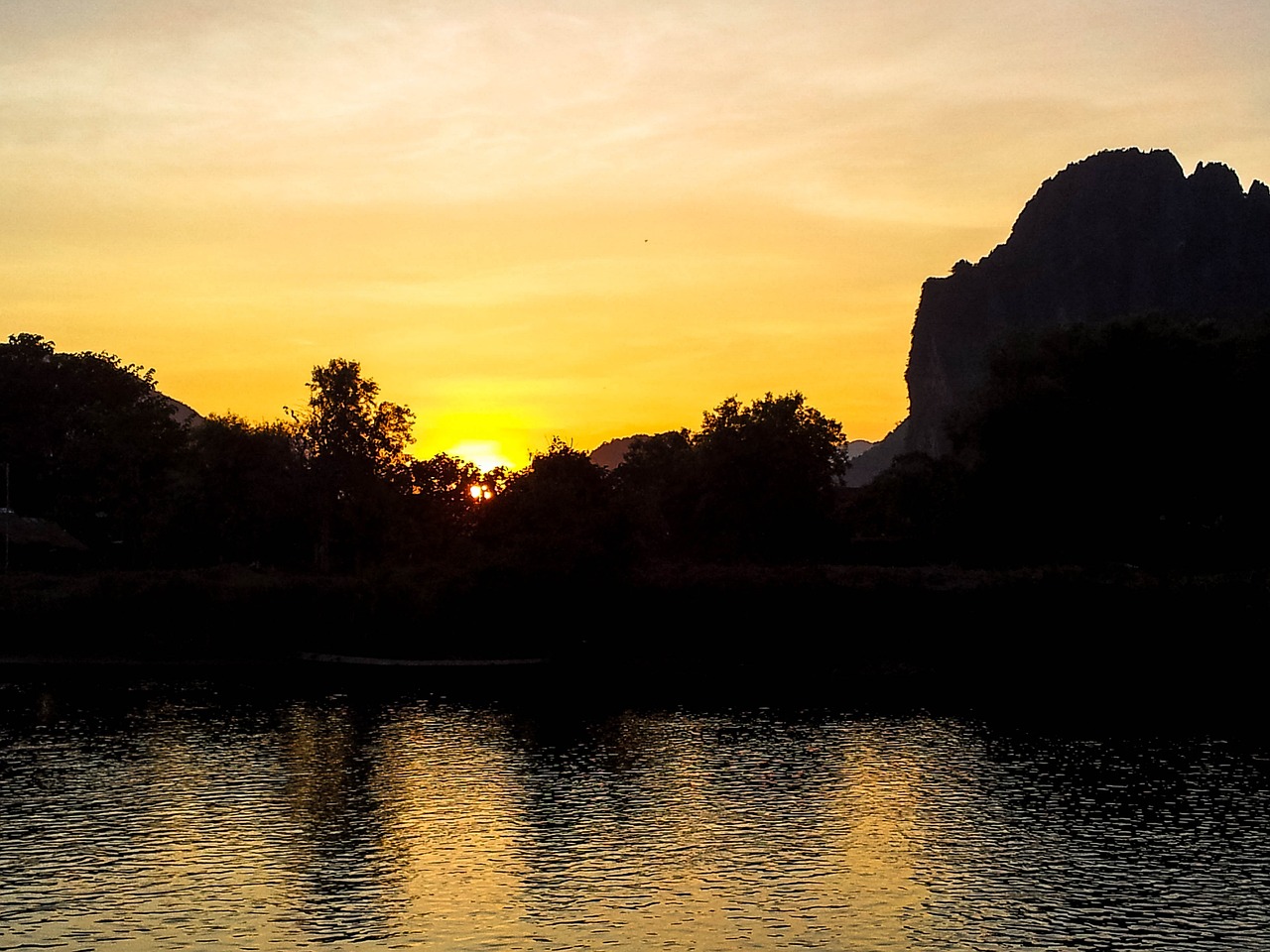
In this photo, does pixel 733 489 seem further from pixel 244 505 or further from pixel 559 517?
pixel 244 505

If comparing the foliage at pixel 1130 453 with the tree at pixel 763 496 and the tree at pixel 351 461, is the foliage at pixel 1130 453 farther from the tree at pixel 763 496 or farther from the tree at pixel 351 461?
the tree at pixel 351 461

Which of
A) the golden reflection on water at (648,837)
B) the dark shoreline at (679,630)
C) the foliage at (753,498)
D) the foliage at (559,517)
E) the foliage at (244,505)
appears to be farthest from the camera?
the foliage at (753,498)

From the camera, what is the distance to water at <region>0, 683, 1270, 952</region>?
120ft

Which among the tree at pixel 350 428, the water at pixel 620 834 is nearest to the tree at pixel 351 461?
the tree at pixel 350 428

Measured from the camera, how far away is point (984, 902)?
127ft

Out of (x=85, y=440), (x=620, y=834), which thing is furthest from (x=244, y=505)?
(x=620, y=834)

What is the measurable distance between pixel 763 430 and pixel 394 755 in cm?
6671

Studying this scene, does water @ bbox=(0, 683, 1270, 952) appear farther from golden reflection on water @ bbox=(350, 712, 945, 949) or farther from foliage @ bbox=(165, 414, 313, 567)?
foliage @ bbox=(165, 414, 313, 567)

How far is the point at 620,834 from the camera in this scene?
4712cm

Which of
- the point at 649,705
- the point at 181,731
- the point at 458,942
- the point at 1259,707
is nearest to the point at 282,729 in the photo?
the point at 181,731

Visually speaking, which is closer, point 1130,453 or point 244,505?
point 1130,453

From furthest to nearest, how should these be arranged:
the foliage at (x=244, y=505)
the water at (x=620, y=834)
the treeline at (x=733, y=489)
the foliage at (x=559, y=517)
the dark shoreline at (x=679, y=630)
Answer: the foliage at (x=244, y=505) < the treeline at (x=733, y=489) < the foliage at (x=559, y=517) < the dark shoreline at (x=679, y=630) < the water at (x=620, y=834)

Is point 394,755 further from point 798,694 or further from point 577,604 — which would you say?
point 577,604

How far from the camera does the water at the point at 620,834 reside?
36531 mm
